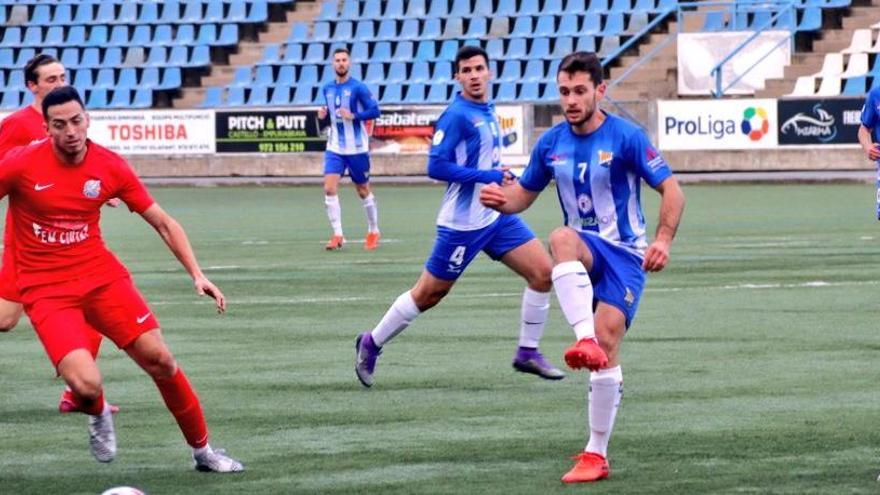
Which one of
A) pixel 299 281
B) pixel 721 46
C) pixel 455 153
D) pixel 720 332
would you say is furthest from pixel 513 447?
pixel 721 46

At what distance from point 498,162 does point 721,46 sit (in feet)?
89.5

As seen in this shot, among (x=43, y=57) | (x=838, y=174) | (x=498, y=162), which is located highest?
(x=43, y=57)

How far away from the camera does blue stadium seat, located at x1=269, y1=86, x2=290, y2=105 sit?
1712 inches

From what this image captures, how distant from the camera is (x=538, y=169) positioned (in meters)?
9.01

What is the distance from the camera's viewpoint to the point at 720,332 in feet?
44.3

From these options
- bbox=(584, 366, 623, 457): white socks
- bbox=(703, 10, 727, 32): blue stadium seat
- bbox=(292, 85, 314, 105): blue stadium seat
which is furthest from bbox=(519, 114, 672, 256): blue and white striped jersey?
bbox=(292, 85, 314, 105): blue stadium seat

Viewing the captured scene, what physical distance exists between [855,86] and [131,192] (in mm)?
29377

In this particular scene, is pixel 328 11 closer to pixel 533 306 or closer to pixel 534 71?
pixel 534 71

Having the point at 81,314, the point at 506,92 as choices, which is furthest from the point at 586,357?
the point at 506,92

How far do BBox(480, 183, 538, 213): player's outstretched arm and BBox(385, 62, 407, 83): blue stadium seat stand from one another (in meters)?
33.7

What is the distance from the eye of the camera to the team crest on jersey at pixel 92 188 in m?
8.48

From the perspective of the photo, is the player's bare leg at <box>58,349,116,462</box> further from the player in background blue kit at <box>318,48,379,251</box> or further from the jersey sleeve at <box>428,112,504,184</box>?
the player in background blue kit at <box>318,48,379,251</box>

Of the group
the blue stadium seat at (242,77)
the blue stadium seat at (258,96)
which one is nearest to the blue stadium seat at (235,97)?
the blue stadium seat at (258,96)

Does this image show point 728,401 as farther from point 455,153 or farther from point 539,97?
point 539,97
